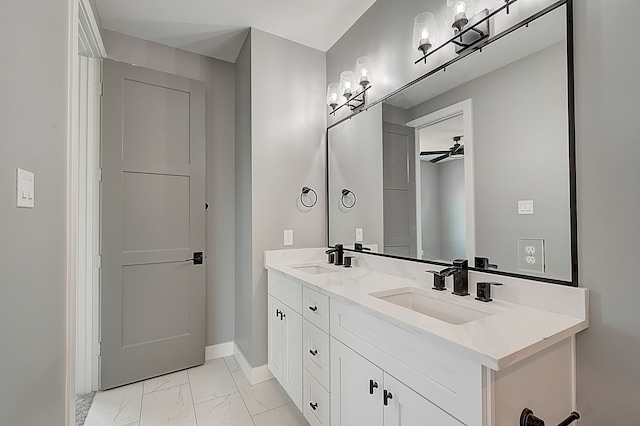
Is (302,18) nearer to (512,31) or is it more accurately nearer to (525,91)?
(512,31)

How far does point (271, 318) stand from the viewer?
87.5 inches

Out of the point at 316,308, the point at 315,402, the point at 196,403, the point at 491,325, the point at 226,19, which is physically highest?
the point at 226,19

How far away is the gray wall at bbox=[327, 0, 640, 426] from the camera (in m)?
0.93

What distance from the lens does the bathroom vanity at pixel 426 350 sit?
83cm

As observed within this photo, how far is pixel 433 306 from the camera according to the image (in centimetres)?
143

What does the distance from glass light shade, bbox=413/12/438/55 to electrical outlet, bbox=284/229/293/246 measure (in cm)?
158

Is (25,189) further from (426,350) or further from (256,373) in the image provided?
(256,373)

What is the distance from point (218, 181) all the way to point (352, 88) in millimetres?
1489

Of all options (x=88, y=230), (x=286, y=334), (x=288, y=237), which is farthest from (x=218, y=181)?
(x=286, y=334)

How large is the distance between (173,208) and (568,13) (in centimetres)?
266

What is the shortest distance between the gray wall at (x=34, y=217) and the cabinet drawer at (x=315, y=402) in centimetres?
111

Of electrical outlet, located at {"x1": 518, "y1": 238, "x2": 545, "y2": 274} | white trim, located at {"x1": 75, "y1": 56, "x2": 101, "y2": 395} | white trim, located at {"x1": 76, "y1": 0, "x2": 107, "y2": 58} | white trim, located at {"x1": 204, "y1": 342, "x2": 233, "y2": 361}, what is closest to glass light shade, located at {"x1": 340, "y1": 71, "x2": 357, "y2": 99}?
electrical outlet, located at {"x1": 518, "y1": 238, "x2": 545, "y2": 274}

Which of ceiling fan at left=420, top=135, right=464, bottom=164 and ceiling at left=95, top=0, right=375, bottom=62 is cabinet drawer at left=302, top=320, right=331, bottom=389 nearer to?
ceiling fan at left=420, top=135, right=464, bottom=164

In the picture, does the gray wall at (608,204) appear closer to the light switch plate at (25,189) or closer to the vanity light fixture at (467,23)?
the vanity light fixture at (467,23)
